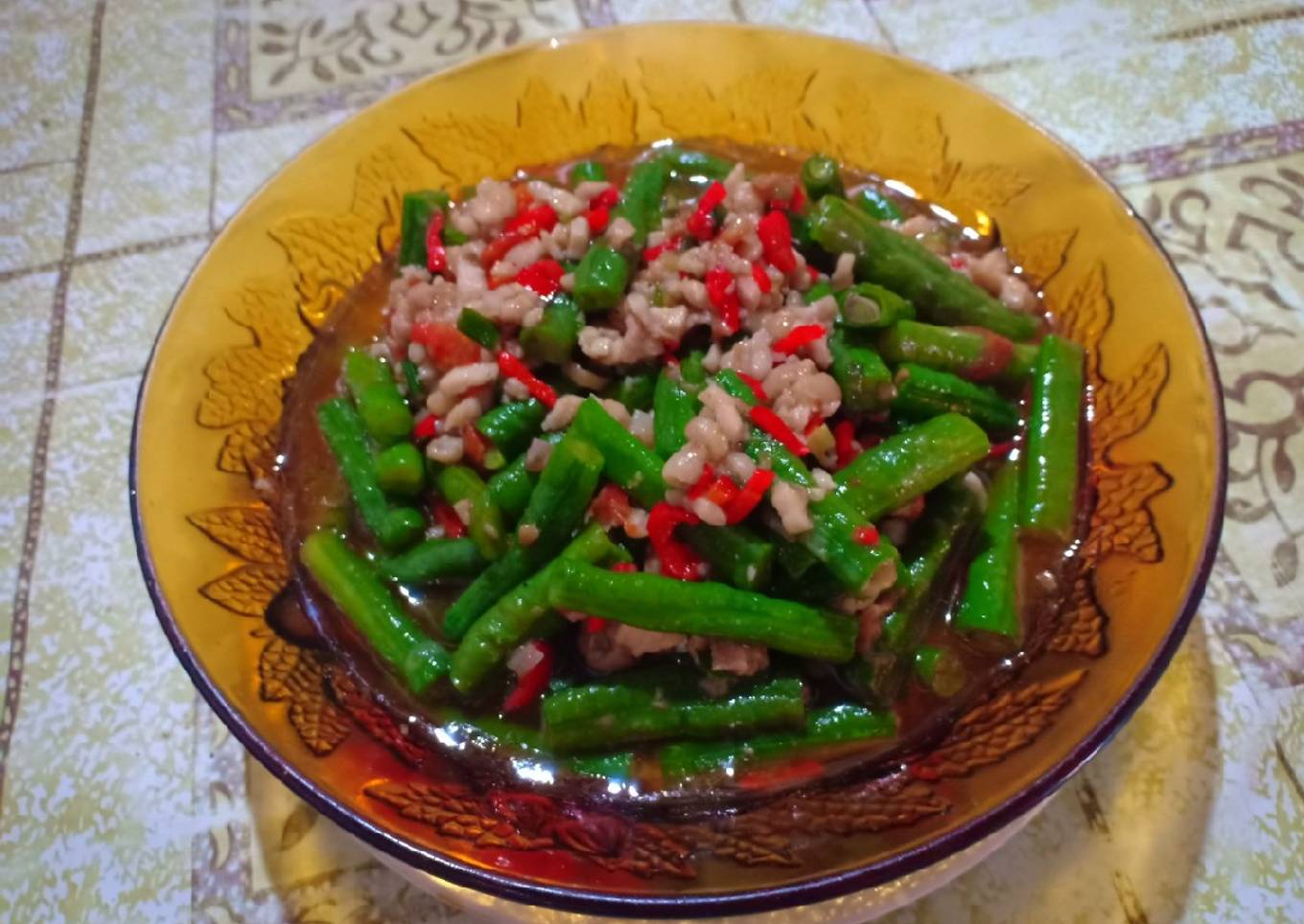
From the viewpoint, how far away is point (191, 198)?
9.72 ft

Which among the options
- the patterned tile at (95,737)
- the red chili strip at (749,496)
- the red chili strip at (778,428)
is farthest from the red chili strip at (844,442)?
the patterned tile at (95,737)

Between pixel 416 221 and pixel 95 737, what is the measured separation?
1.25 metres

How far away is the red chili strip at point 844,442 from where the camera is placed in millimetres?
1778

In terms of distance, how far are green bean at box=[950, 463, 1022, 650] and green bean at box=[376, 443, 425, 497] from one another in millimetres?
990

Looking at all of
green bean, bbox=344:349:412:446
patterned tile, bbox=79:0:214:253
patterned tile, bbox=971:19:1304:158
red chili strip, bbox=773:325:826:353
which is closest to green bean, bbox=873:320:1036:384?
red chili strip, bbox=773:325:826:353

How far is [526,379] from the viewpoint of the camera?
6.15 ft

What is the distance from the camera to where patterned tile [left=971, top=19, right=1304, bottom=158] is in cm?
281

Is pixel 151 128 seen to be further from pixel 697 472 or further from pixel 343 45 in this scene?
pixel 697 472

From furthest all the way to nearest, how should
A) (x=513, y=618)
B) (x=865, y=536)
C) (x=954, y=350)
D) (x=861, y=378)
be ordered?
(x=954, y=350) < (x=861, y=378) < (x=513, y=618) < (x=865, y=536)

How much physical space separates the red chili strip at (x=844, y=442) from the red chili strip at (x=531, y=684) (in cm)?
59

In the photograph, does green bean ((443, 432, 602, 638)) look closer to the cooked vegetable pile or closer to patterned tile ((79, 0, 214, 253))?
the cooked vegetable pile

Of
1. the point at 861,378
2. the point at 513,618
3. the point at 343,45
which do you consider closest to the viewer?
the point at 513,618

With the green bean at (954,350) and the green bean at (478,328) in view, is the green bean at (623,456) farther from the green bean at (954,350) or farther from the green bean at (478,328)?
the green bean at (954,350)

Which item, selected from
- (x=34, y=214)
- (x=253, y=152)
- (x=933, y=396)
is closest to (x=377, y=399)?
(x=933, y=396)
